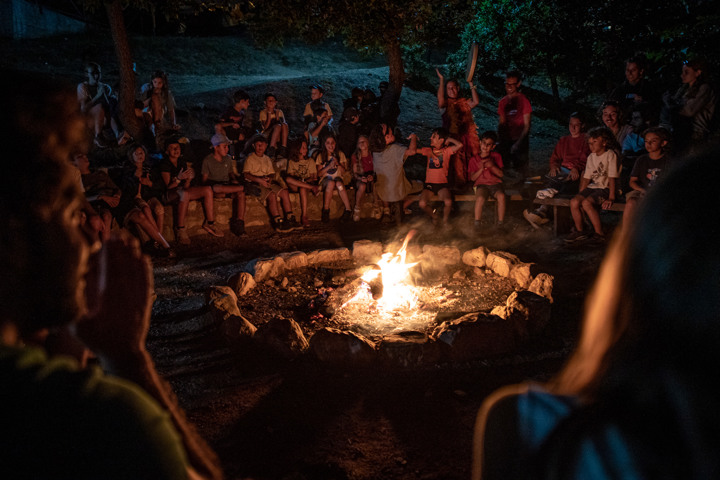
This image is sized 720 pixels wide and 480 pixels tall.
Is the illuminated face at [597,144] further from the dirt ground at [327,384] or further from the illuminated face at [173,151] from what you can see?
the illuminated face at [173,151]

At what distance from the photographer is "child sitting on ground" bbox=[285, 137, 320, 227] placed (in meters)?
9.05

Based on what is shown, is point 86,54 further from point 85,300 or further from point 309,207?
point 85,300

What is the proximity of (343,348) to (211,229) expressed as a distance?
4.71 m

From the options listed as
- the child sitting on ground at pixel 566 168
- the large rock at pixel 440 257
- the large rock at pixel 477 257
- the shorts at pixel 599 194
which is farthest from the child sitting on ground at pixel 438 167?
the shorts at pixel 599 194

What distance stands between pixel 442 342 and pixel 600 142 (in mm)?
4554

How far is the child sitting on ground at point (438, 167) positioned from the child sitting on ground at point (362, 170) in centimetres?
99

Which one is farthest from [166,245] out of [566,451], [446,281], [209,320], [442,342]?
[566,451]

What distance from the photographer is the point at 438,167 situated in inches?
345

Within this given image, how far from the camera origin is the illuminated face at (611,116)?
26.7 feet

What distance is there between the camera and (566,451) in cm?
86

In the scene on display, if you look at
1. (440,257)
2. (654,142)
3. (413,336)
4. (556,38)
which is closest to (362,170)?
(440,257)

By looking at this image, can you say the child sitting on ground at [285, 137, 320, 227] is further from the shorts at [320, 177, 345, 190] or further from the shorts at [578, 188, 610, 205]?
the shorts at [578, 188, 610, 205]

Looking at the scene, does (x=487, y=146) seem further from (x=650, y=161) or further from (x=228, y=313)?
(x=228, y=313)

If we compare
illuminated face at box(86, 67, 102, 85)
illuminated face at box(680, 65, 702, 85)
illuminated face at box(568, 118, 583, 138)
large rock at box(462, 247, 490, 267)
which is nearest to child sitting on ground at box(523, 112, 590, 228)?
illuminated face at box(568, 118, 583, 138)
